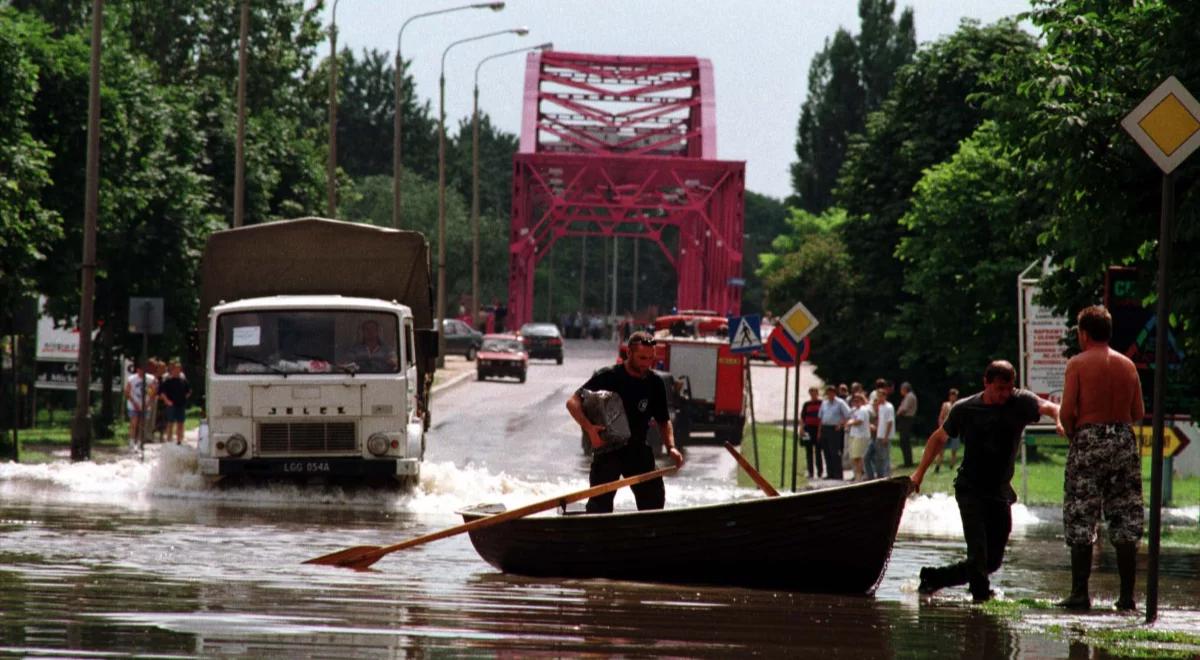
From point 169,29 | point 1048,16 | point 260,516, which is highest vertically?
point 169,29

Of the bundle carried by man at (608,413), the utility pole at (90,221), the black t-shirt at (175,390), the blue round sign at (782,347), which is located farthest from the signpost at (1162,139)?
the black t-shirt at (175,390)

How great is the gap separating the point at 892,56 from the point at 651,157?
23822 millimetres

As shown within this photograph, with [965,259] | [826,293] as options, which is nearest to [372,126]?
[826,293]

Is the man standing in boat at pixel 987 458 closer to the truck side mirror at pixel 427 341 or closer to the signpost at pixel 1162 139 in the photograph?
the signpost at pixel 1162 139

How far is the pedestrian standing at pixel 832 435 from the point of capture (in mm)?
Answer: 35062

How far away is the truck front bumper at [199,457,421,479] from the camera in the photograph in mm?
23016

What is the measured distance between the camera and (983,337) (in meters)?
50.5

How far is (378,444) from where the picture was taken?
23.1 meters

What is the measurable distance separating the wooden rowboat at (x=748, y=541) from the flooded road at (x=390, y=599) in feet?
0.67

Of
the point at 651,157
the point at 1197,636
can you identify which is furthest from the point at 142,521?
the point at 651,157

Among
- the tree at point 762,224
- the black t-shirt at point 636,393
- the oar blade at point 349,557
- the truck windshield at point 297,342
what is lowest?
the oar blade at point 349,557

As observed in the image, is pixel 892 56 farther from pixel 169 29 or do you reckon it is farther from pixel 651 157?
pixel 169 29

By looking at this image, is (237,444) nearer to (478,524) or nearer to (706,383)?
(478,524)

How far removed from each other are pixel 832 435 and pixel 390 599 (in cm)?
2434
